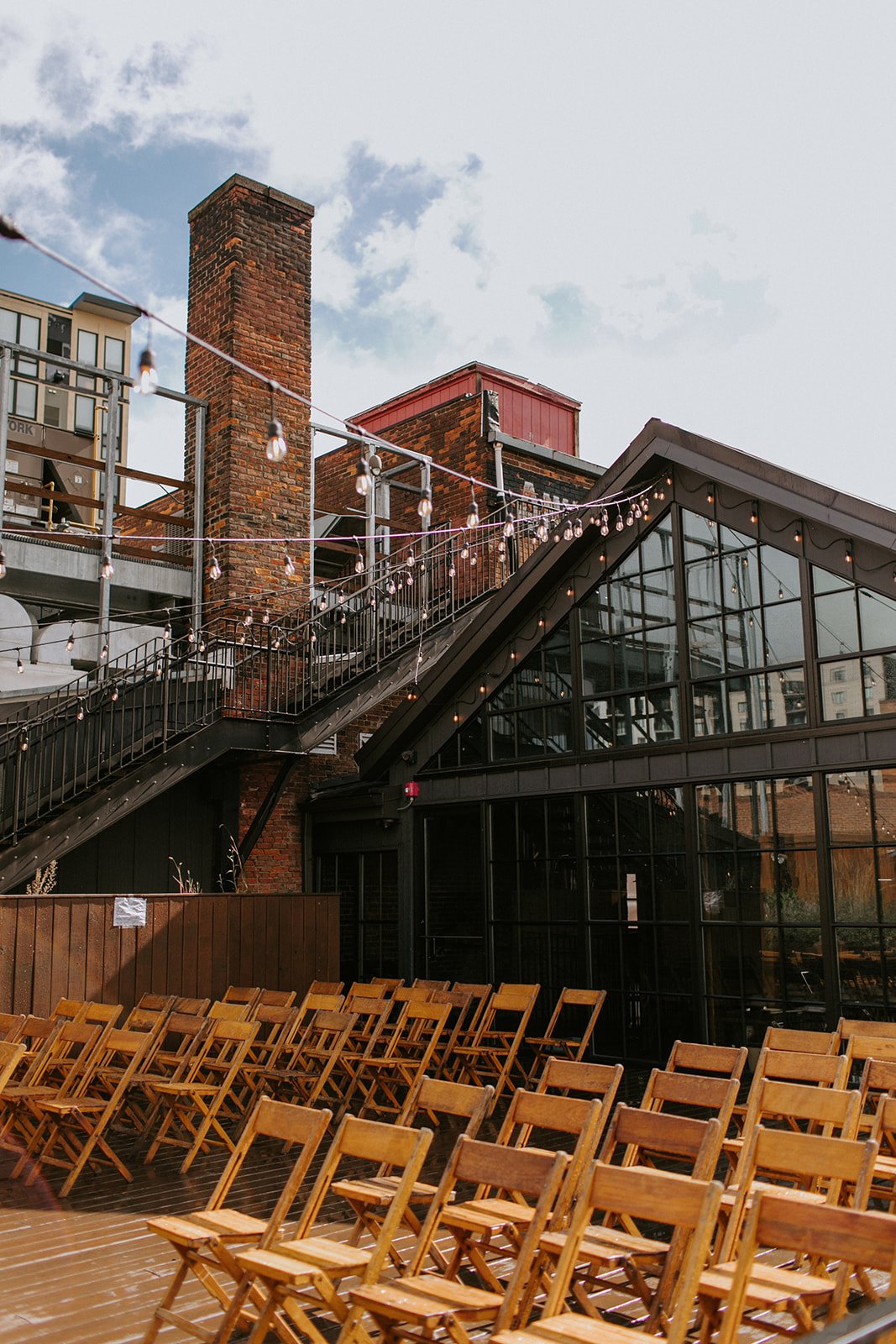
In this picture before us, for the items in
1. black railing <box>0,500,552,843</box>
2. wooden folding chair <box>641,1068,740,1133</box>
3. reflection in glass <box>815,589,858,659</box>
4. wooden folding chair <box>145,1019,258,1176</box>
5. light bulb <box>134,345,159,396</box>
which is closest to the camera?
light bulb <box>134,345,159,396</box>

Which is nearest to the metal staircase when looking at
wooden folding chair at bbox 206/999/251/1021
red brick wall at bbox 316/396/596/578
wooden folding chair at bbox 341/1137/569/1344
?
red brick wall at bbox 316/396/596/578

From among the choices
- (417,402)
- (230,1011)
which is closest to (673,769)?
(230,1011)

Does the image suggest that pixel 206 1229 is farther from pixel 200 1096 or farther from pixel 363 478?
pixel 363 478

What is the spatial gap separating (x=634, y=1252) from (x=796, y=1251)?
2.38ft

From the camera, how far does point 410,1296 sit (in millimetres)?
3600

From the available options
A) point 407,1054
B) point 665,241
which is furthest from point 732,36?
point 407,1054

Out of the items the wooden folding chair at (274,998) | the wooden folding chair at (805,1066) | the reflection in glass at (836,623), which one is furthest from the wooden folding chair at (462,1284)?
the reflection in glass at (836,623)

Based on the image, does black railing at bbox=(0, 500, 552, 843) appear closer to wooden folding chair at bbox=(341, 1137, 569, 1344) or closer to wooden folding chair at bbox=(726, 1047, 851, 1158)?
wooden folding chair at bbox=(726, 1047, 851, 1158)

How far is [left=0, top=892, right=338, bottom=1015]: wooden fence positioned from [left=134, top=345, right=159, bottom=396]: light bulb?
5.87 meters

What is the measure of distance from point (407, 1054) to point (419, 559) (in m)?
6.46

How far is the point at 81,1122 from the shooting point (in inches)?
261

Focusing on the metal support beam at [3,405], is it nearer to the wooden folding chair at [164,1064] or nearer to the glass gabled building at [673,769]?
the glass gabled building at [673,769]

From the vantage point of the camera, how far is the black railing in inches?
443

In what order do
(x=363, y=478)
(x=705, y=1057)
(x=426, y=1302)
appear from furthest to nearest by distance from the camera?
(x=705, y=1057)
(x=363, y=478)
(x=426, y=1302)
